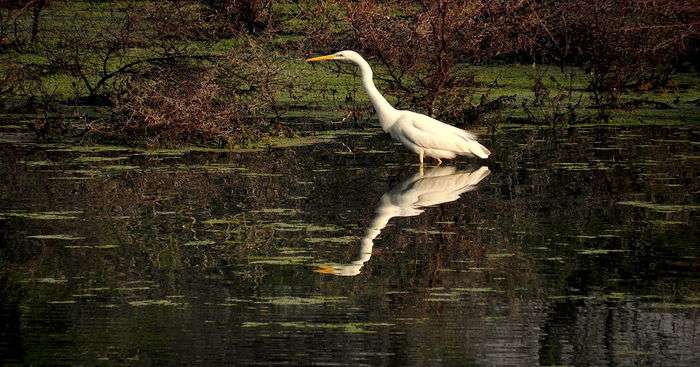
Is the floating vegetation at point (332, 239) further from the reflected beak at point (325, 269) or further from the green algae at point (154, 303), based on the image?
the green algae at point (154, 303)

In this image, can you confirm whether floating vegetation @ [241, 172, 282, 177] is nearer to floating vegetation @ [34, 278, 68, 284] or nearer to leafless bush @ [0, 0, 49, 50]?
floating vegetation @ [34, 278, 68, 284]

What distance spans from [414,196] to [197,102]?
345 centimetres

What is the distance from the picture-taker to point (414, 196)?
1212cm

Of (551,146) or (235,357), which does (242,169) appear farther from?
(235,357)

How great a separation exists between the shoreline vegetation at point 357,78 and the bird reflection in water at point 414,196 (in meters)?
2.31

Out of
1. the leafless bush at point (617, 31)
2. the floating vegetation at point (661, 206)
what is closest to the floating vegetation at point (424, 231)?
the floating vegetation at point (661, 206)

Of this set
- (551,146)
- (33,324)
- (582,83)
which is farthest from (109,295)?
(582,83)

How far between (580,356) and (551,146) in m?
8.64

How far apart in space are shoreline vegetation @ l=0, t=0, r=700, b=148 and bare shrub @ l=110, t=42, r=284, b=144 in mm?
22

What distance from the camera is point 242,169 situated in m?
13.3

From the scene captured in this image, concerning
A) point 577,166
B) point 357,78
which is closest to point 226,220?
point 577,166

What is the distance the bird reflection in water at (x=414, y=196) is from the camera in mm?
9203

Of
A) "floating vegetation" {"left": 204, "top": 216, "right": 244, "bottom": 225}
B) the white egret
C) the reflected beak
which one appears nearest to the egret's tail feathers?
the white egret

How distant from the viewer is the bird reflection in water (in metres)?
9.20
